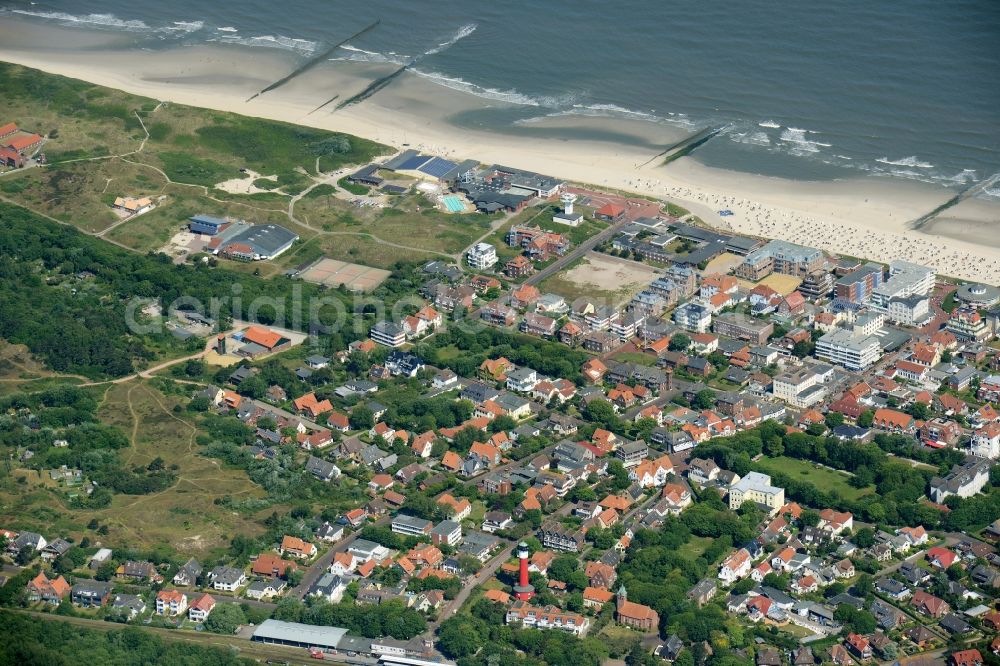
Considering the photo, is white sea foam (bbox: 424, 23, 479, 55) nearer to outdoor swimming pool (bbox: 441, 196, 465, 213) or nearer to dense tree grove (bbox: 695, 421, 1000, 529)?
outdoor swimming pool (bbox: 441, 196, 465, 213)

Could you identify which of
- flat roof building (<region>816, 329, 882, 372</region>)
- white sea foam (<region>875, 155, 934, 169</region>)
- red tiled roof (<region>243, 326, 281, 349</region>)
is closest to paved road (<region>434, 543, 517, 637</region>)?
red tiled roof (<region>243, 326, 281, 349</region>)

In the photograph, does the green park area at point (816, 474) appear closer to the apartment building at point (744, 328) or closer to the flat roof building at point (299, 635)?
the apartment building at point (744, 328)

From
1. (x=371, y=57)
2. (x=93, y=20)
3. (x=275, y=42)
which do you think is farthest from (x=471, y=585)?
(x=93, y=20)

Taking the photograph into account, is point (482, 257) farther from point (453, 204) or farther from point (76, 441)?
point (76, 441)

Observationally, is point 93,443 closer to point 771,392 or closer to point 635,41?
point 771,392

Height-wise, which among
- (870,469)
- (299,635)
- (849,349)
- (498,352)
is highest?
(849,349)
